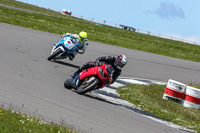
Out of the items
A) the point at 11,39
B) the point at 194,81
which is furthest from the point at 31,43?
the point at 194,81

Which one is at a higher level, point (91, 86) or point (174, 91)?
point (91, 86)

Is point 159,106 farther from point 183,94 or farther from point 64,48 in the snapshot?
point 64,48

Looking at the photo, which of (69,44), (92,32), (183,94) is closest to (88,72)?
(183,94)

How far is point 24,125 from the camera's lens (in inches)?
241

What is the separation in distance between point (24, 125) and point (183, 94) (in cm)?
821

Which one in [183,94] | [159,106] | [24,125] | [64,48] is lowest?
[159,106]

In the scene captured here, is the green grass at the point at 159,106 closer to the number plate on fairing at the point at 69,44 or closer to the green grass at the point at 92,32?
the number plate on fairing at the point at 69,44

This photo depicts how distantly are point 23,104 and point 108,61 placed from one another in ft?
12.2

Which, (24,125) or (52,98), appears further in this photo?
(52,98)

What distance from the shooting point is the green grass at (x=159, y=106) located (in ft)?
34.9

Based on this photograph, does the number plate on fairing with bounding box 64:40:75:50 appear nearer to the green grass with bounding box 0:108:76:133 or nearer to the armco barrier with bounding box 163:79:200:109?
the armco barrier with bounding box 163:79:200:109

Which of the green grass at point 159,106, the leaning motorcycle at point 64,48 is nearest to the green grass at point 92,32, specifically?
the leaning motorcycle at point 64,48

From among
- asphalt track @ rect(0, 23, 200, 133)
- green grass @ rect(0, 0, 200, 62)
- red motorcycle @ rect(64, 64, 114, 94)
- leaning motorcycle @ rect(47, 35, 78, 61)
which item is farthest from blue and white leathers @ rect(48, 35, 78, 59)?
green grass @ rect(0, 0, 200, 62)

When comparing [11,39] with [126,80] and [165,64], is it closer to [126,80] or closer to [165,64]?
[126,80]
